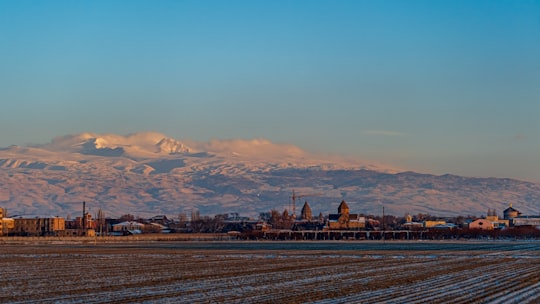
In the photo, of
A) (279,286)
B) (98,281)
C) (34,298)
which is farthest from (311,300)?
(98,281)

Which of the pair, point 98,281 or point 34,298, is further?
point 98,281

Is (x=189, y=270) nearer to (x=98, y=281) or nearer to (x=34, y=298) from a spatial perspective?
(x=98, y=281)

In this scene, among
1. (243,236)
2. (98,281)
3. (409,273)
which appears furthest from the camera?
(243,236)

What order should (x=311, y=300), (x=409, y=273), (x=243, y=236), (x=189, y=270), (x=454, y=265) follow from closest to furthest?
(x=311, y=300)
(x=409, y=273)
(x=189, y=270)
(x=454, y=265)
(x=243, y=236)

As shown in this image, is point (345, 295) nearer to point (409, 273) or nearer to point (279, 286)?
point (279, 286)

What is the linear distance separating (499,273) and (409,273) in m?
4.34

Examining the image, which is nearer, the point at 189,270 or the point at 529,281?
the point at 529,281

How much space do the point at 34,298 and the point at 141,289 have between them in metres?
4.59

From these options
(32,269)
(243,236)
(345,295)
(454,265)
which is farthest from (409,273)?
(243,236)

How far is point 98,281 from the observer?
39.2m

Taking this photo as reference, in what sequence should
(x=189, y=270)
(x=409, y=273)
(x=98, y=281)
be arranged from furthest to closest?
(x=189, y=270)
(x=409, y=273)
(x=98, y=281)

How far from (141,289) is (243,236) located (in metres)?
157

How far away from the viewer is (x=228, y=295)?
32094 mm

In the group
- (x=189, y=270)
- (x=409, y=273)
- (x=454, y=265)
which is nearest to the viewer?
(x=409, y=273)
